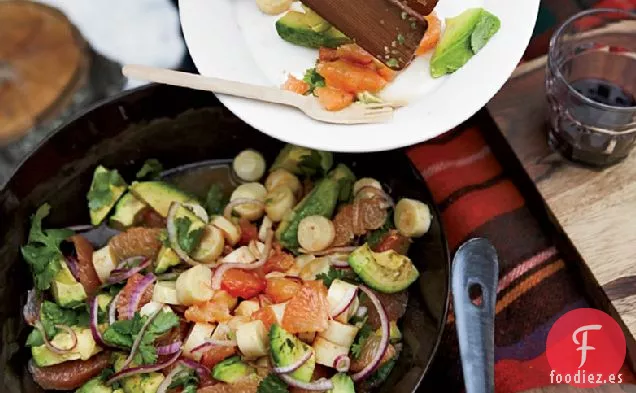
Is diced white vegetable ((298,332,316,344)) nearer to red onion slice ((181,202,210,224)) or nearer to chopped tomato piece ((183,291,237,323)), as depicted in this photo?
chopped tomato piece ((183,291,237,323))

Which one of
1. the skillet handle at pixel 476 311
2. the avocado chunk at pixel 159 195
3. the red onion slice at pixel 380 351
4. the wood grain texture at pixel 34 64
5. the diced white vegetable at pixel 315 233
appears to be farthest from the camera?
the wood grain texture at pixel 34 64

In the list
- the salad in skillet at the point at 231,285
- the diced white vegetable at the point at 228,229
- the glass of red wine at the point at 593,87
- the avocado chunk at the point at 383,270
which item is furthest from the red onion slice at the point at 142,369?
the glass of red wine at the point at 593,87

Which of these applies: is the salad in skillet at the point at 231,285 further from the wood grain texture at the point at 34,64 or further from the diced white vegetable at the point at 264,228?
the wood grain texture at the point at 34,64

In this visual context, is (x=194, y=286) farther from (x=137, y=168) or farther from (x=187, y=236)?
(x=137, y=168)

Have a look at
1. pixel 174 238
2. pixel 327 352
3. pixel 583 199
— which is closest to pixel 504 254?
pixel 583 199

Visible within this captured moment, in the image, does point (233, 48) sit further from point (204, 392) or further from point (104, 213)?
point (204, 392)

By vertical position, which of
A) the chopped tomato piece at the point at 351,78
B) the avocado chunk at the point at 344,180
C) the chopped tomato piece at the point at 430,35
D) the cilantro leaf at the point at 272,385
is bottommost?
the cilantro leaf at the point at 272,385
